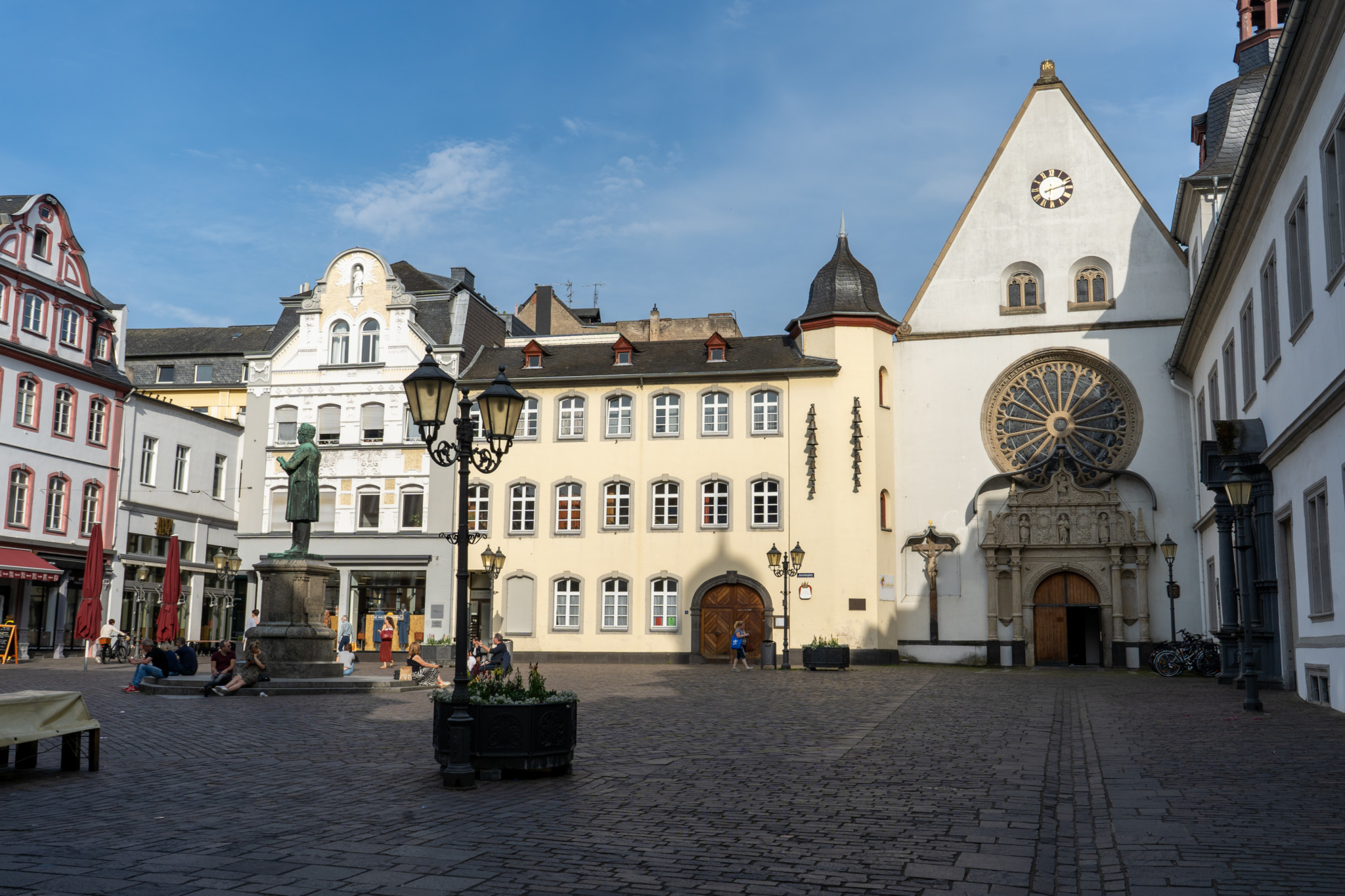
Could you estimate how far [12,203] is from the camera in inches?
1561

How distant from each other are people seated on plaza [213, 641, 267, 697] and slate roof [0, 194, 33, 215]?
2390cm

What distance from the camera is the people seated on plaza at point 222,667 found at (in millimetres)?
21984

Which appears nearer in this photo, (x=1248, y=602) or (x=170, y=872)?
(x=170, y=872)

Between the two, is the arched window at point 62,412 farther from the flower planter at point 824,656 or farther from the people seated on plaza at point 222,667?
the flower planter at point 824,656

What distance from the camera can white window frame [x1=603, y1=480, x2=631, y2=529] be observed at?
4116 centimetres

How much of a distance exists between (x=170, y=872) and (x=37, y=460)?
37101mm

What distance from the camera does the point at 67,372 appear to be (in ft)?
134

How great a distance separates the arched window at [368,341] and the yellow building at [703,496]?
4.11m

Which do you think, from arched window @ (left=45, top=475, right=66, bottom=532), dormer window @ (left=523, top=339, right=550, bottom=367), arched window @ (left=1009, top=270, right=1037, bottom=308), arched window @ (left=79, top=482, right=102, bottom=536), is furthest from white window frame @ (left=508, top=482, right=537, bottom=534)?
arched window @ (left=1009, top=270, right=1037, bottom=308)

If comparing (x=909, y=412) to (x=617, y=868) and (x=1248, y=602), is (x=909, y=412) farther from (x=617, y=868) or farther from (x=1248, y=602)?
(x=617, y=868)

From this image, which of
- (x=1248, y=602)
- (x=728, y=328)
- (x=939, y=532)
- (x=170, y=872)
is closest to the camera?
(x=170, y=872)

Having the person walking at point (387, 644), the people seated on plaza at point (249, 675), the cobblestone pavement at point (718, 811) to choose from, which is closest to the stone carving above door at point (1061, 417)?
the person walking at point (387, 644)

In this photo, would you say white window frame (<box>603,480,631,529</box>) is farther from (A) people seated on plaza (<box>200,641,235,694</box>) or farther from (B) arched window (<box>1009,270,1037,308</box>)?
(A) people seated on plaza (<box>200,641,235,694</box>)

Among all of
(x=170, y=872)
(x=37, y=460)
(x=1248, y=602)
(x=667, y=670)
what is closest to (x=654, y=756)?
(x=170, y=872)
